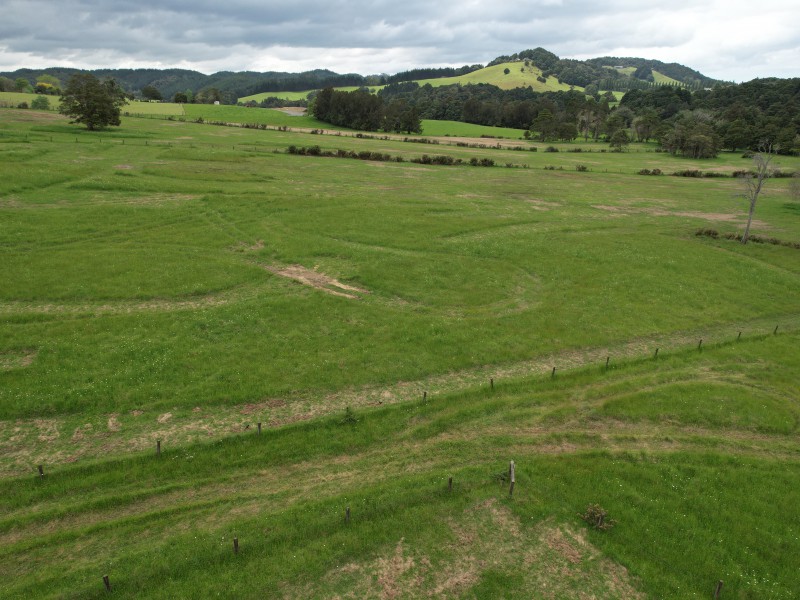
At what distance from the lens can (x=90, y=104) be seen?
350ft

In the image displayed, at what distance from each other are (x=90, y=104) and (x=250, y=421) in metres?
113

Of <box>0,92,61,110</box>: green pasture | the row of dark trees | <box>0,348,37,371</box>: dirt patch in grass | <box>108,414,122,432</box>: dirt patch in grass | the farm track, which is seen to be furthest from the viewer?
the row of dark trees

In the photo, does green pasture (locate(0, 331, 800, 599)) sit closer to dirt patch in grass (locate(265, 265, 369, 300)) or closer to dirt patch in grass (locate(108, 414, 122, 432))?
dirt patch in grass (locate(108, 414, 122, 432))

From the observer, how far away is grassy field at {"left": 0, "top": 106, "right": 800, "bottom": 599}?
17.6 metres

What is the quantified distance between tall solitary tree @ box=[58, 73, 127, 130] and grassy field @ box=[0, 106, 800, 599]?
60702 mm

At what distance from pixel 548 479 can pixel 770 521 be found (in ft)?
28.7

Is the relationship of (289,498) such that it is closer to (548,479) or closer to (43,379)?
(548,479)

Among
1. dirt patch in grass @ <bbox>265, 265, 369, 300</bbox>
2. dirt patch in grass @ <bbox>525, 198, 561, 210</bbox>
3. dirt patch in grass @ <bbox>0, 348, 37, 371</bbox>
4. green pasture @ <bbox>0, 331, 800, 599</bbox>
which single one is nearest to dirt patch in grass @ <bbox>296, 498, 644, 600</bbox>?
green pasture @ <bbox>0, 331, 800, 599</bbox>

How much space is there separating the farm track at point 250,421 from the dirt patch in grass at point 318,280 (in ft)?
44.6

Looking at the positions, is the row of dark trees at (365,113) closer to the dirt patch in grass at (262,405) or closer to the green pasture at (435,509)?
the dirt patch in grass at (262,405)

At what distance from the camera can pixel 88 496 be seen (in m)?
19.9

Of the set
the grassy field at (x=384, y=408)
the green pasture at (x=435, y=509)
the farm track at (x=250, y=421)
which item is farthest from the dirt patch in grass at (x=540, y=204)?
the green pasture at (x=435, y=509)

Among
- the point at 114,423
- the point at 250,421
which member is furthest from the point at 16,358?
the point at 250,421

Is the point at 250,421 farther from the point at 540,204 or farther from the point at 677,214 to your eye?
the point at 677,214
